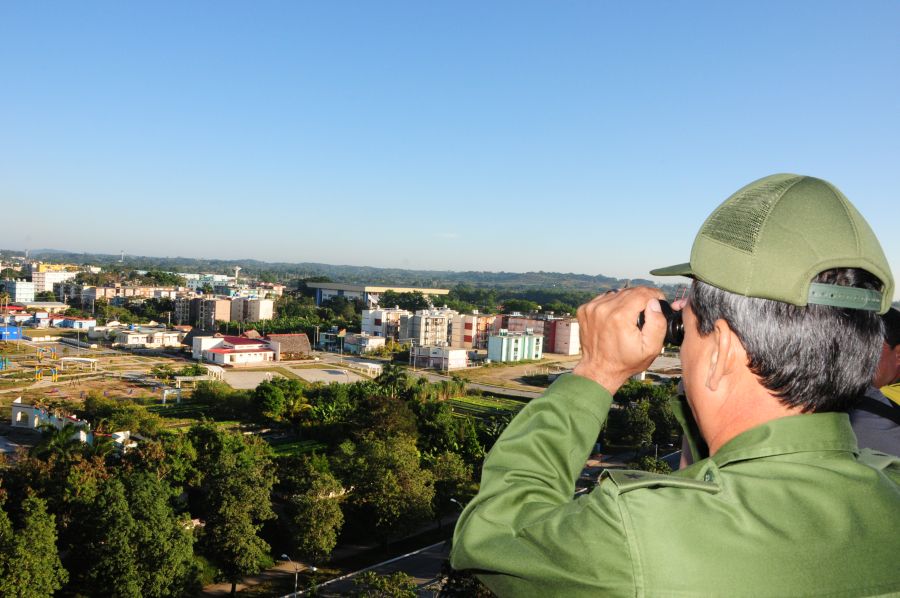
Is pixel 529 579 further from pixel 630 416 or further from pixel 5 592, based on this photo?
pixel 630 416

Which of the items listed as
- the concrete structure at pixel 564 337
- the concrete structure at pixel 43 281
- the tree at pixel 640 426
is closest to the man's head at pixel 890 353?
the tree at pixel 640 426

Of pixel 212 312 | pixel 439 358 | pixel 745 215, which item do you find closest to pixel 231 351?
pixel 439 358

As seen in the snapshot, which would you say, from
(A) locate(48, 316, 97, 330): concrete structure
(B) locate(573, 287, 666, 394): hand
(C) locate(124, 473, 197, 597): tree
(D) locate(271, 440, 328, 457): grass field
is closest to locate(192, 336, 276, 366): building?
(A) locate(48, 316, 97, 330): concrete structure

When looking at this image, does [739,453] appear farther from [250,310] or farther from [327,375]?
[250,310]

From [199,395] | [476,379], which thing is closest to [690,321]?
[199,395]

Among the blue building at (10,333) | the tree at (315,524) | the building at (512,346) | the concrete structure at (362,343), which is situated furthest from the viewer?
the concrete structure at (362,343)

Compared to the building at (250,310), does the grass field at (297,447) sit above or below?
below

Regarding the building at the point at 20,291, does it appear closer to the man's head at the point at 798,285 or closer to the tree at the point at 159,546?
the tree at the point at 159,546
